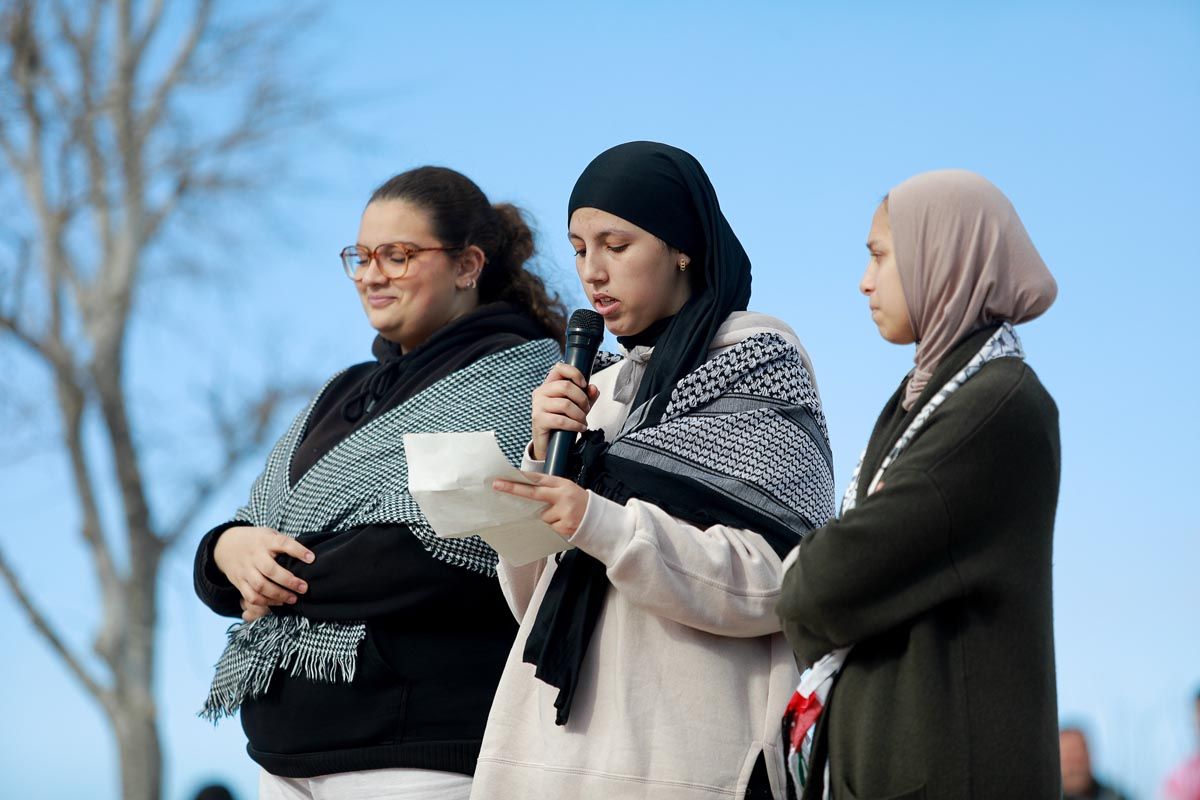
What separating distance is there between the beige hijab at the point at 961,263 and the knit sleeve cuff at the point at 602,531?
1.66ft

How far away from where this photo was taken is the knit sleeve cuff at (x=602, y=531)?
2.38 m

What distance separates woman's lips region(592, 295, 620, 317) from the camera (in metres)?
2.77

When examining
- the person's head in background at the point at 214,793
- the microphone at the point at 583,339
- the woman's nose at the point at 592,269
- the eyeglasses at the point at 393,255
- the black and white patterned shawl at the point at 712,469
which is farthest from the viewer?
the person's head in background at the point at 214,793

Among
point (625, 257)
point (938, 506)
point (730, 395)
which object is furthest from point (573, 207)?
point (938, 506)

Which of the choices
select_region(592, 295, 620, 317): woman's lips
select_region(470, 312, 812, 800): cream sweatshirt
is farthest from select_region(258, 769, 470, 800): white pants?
select_region(592, 295, 620, 317): woman's lips

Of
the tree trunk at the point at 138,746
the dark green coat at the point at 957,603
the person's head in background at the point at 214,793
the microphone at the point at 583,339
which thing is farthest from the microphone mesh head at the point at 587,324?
the tree trunk at the point at 138,746

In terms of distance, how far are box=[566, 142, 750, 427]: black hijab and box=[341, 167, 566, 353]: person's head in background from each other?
23.2 inches

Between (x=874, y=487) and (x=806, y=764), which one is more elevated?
(x=874, y=487)

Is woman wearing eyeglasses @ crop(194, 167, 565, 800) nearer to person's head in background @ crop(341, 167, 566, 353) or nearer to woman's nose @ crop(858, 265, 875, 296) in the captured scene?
person's head in background @ crop(341, 167, 566, 353)

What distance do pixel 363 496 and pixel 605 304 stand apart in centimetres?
67

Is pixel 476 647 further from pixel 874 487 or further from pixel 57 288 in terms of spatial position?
pixel 57 288

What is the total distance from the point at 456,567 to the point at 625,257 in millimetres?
691

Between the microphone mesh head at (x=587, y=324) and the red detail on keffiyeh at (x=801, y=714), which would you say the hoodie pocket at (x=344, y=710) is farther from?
the red detail on keffiyeh at (x=801, y=714)

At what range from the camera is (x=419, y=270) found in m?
3.31
